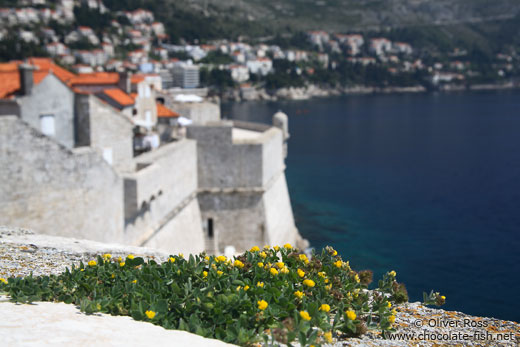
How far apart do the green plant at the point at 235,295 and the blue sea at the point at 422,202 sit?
20.1 metres

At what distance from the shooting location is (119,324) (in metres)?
4.75

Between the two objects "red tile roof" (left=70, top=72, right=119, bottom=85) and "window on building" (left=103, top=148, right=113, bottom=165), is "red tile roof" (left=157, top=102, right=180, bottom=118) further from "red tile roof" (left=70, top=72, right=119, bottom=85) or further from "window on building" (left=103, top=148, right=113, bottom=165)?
"window on building" (left=103, top=148, right=113, bottom=165)

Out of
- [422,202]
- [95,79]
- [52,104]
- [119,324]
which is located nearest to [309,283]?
[119,324]

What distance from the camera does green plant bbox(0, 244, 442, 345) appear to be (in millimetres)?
4793

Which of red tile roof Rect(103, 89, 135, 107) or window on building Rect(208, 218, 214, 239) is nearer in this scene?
window on building Rect(208, 218, 214, 239)

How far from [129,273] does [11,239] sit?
8.60ft

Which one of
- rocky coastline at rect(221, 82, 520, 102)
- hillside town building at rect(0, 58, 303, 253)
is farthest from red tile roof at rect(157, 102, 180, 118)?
rocky coastline at rect(221, 82, 520, 102)

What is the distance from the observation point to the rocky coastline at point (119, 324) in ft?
14.5

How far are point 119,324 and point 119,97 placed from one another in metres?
21.4

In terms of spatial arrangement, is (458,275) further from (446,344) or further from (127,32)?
(127,32)

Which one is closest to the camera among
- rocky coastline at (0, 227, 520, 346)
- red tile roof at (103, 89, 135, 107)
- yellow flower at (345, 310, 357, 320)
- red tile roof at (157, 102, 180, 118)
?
rocky coastline at (0, 227, 520, 346)

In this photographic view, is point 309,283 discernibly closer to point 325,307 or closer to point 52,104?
point 325,307

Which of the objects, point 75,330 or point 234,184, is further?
point 234,184

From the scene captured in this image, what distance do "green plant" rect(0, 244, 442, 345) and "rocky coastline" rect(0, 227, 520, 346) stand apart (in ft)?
0.39
